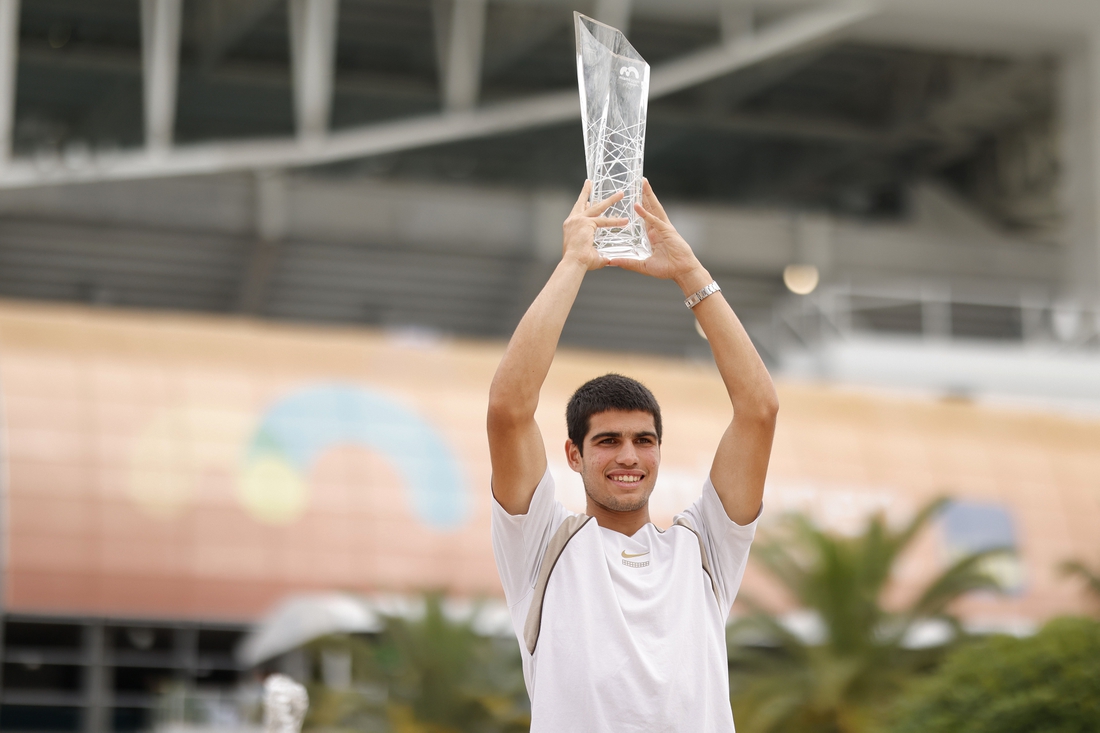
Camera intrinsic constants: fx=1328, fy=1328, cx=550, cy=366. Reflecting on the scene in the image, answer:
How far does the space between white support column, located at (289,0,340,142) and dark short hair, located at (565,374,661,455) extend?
25.7 meters

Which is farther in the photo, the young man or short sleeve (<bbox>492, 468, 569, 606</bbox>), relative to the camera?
short sleeve (<bbox>492, 468, 569, 606</bbox>)

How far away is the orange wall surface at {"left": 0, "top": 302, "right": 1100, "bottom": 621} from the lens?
22.3m

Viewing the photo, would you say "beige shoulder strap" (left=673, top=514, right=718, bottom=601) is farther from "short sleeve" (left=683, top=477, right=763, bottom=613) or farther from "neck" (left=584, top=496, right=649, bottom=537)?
"neck" (left=584, top=496, right=649, bottom=537)

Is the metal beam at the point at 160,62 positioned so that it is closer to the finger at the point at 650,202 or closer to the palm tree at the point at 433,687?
the palm tree at the point at 433,687

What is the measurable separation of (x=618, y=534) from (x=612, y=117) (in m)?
1.23

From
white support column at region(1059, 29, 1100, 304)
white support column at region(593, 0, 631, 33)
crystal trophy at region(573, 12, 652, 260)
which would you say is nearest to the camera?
crystal trophy at region(573, 12, 652, 260)

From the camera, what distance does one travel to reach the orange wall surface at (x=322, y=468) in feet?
73.1

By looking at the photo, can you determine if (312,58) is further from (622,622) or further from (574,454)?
(622,622)

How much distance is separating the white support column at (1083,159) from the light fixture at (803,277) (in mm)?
7760

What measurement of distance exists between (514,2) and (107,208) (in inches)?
462

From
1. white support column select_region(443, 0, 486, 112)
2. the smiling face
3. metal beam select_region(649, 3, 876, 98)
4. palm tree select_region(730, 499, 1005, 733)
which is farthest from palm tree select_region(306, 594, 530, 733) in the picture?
metal beam select_region(649, 3, 876, 98)

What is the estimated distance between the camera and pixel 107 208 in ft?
112

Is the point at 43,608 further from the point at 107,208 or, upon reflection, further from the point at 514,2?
the point at 514,2

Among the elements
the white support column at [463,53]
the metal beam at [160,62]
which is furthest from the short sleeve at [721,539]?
the white support column at [463,53]
